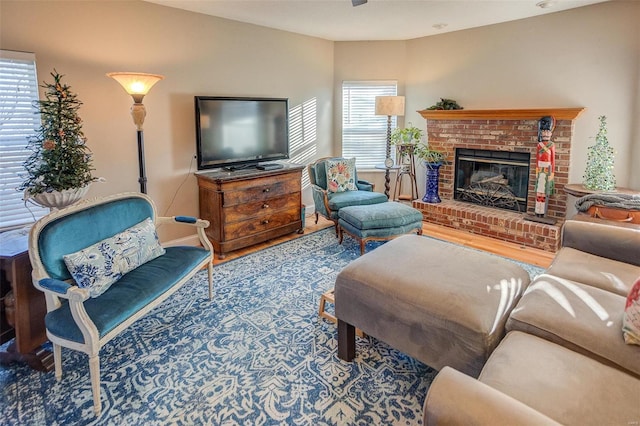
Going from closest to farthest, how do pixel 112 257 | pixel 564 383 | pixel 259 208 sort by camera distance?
pixel 564 383 < pixel 112 257 < pixel 259 208

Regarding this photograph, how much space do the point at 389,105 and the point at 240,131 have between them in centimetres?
213

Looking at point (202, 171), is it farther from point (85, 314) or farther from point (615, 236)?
point (615, 236)

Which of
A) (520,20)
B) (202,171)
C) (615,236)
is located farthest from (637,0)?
(202,171)

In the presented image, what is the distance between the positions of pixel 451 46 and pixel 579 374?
472 cm

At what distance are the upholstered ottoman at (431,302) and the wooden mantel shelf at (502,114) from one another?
264 centimetres

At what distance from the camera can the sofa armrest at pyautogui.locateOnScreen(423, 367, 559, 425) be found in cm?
105

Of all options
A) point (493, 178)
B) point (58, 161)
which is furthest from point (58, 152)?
point (493, 178)

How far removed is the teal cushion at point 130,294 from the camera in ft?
6.63

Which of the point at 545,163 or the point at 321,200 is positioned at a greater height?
the point at 545,163

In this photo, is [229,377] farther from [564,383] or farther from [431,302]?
[564,383]

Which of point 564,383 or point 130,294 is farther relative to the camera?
point 130,294

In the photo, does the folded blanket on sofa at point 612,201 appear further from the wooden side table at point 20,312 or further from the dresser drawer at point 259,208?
the wooden side table at point 20,312

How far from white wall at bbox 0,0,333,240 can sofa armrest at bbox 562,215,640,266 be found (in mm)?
3517

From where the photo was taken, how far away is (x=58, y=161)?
2635mm
